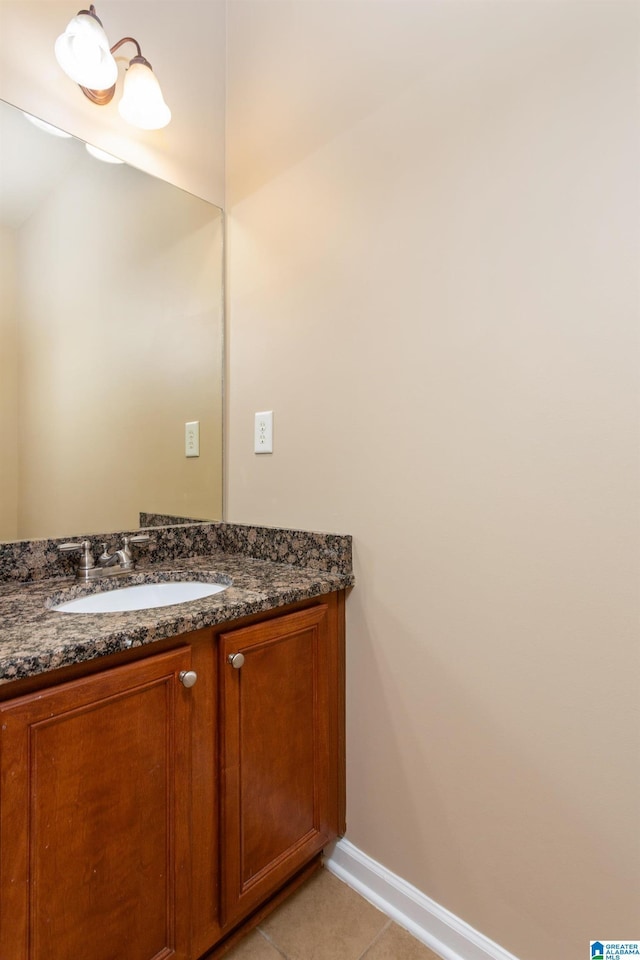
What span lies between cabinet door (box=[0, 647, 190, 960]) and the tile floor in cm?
29

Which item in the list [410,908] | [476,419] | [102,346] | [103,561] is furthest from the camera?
[102,346]

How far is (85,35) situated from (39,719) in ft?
4.81

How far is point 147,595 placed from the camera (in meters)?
1.22

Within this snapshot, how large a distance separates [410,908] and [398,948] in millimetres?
78

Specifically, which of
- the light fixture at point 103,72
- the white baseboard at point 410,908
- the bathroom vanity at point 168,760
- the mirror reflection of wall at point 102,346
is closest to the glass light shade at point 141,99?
the light fixture at point 103,72

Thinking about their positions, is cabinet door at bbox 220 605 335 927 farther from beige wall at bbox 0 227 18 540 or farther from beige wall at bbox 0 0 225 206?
beige wall at bbox 0 0 225 206

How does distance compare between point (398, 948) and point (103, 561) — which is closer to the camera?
point (398, 948)

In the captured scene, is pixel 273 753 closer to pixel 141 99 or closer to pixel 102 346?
pixel 102 346

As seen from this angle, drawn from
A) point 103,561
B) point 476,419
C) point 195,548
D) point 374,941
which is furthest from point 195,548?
point 374,941

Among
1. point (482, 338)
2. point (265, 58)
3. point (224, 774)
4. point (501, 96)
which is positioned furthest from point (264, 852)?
point (265, 58)

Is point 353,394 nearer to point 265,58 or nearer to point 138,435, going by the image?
point 138,435

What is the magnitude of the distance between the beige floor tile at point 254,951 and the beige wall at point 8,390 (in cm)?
108
